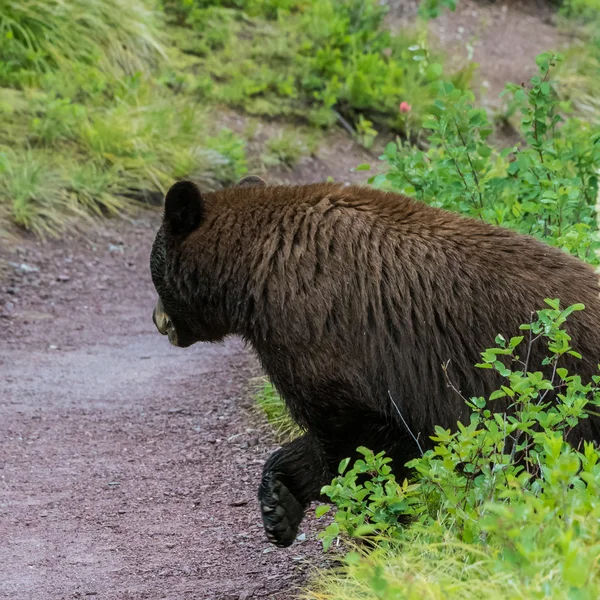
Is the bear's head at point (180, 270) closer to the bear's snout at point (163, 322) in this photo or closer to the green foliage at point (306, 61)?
the bear's snout at point (163, 322)

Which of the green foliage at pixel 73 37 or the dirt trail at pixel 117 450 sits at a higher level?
the green foliage at pixel 73 37

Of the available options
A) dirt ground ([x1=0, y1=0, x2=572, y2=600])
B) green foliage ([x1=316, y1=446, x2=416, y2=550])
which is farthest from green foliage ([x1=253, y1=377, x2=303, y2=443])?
green foliage ([x1=316, y1=446, x2=416, y2=550])

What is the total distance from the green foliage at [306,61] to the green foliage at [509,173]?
22.8 ft

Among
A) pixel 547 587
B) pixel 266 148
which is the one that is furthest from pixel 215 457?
pixel 266 148

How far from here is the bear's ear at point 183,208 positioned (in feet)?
16.0

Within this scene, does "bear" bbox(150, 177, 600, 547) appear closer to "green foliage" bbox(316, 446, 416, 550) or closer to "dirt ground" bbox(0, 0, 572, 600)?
"green foliage" bbox(316, 446, 416, 550)

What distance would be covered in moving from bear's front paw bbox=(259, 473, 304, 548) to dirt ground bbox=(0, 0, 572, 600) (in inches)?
8.5

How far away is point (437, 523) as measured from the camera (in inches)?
144

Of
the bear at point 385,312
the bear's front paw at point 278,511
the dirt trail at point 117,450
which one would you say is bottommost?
the dirt trail at point 117,450

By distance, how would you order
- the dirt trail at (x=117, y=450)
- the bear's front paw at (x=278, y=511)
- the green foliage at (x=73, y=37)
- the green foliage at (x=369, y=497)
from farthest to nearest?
the green foliage at (x=73, y=37) < the dirt trail at (x=117, y=450) < the bear's front paw at (x=278, y=511) < the green foliage at (x=369, y=497)

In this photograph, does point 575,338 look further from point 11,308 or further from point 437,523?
point 11,308

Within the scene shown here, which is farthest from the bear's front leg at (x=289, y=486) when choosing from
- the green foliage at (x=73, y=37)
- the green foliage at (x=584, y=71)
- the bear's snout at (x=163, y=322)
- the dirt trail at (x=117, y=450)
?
the green foliage at (x=584, y=71)

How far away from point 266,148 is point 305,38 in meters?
2.64

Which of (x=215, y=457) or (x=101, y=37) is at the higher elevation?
(x=101, y=37)
